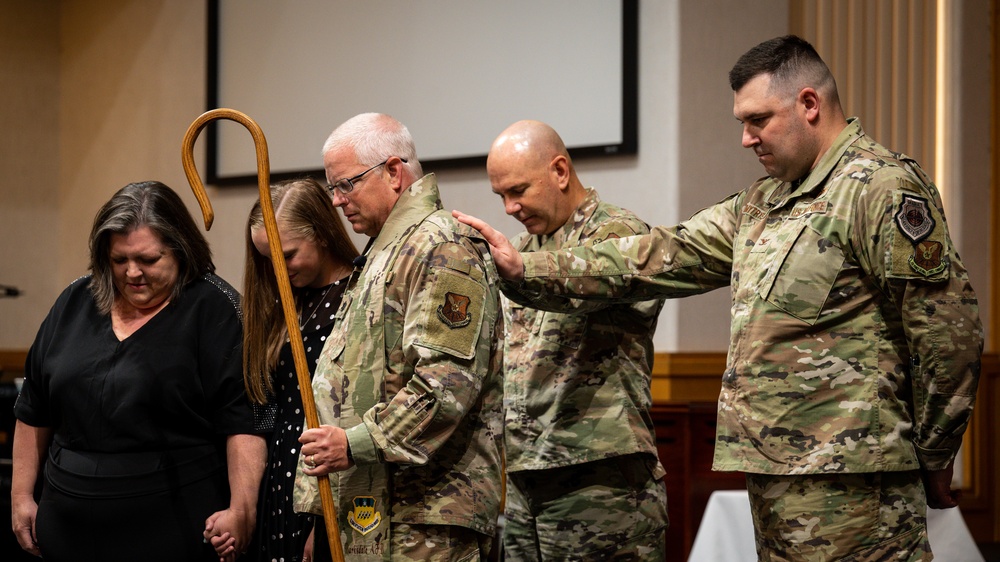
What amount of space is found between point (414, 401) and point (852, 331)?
0.74 m

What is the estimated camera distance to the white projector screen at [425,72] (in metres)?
4.04

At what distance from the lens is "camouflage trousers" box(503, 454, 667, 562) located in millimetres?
2289

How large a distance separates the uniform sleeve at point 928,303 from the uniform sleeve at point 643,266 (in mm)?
388

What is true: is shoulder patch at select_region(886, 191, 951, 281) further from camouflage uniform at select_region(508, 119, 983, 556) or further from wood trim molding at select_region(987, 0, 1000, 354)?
wood trim molding at select_region(987, 0, 1000, 354)

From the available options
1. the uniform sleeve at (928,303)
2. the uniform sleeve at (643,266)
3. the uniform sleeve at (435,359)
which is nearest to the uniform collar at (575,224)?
the uniform sleeve at (643,266)

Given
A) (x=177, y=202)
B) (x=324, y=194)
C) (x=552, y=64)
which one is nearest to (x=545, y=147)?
(x=324, y=194)

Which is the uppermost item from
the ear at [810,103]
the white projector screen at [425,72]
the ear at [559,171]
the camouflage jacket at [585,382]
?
the white projector screen at [425,72]

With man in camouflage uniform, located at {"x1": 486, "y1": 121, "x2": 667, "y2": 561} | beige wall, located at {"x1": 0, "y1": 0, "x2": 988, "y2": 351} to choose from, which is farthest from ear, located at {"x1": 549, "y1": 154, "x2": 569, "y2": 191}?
beige wall, located at {"x1": 0, "y1": 0, "x2": 988, "y2": 351}

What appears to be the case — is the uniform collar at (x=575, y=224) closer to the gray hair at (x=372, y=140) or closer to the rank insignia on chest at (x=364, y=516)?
the gray hair at (x=372, y=140)

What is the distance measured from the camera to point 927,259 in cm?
167

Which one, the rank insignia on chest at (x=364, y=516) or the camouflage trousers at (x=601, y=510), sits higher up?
the rank insignia on chest at (x=364, y=516)

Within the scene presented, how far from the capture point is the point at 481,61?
4367mm

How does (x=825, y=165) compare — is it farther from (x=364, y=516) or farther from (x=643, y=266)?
(x=364, y=516)

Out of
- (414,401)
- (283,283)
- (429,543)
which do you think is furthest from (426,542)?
(283,283)
